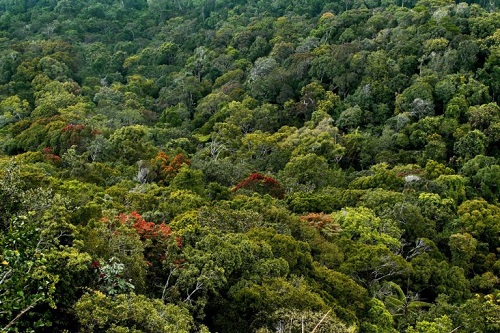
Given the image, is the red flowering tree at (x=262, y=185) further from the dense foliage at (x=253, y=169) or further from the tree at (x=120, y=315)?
the tree at (x=120, y=315)

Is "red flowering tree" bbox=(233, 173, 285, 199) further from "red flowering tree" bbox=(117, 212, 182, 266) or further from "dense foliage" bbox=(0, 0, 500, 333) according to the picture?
"red flowering tree" bbox=(117, 212, 182, 266)

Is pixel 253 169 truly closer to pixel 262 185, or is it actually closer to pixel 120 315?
pixel 262 185

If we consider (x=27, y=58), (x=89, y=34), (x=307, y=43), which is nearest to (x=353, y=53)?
(x=307, y=43)

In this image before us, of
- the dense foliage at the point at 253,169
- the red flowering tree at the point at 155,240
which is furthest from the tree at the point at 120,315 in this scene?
the red flowering tree at the point at 155,240

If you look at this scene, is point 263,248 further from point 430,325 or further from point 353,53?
point 353,53

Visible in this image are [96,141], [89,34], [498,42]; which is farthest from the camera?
[89,34]

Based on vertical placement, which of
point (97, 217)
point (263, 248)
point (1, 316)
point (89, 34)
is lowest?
point (89, 34)
